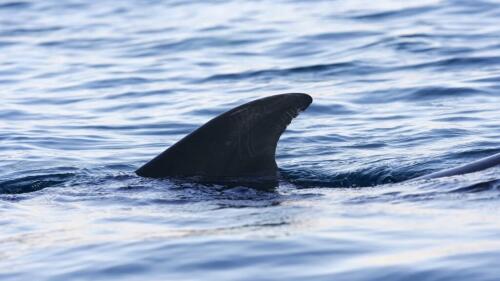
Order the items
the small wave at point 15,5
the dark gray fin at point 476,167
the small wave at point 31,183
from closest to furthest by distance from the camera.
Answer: the dark gray fin at point 476,167 → the small wave at point 31,183 → the small wave at point 15,5

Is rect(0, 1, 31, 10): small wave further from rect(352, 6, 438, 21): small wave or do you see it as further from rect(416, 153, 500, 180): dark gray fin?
rect(416, 153, 500, 180): dark gray fin

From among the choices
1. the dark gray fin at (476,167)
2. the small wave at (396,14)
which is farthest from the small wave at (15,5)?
the dark gray fin at (476,167)

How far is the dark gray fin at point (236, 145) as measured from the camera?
9164 mm

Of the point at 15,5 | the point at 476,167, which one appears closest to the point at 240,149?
the point at 476,167

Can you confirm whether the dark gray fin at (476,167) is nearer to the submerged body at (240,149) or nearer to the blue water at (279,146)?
the submerged body at (240,149)

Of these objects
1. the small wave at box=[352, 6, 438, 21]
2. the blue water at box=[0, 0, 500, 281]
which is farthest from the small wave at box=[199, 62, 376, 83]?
the small wave at box=[352, 6, 438, 21]

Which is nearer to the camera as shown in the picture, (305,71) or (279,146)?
(279,146)

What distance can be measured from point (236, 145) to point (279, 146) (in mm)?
3321

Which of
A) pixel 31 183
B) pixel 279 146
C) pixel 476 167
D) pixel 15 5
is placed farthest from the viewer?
pixel 15 5

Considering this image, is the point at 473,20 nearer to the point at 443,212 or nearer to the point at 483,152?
the point at 483,152

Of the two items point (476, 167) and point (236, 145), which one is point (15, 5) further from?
point (476, 167)

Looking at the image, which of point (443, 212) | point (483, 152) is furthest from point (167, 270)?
point (483, 152)

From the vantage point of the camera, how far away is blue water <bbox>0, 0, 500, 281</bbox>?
745 cm

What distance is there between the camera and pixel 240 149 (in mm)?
9336
